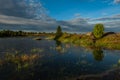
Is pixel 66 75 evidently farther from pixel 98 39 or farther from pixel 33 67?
pixel 98 39

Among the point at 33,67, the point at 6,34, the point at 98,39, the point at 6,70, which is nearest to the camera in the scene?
the point at 6,70

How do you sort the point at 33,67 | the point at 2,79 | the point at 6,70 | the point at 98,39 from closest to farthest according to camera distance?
the point at 2,79 → the point at 6,70 → the point at 33,67 → the point at 98,39

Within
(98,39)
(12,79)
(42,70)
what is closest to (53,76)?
(42,70)

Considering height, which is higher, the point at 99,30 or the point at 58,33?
the point at 99,30

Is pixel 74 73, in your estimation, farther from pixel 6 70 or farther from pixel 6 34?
pixel 6 34

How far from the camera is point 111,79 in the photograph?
2684 centimetres

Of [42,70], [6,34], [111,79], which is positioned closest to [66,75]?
[42,70]

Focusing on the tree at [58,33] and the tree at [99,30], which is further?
the tree at [58,33]

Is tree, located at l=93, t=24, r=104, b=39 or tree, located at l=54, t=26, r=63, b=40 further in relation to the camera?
tree, located at l=54, t=26, r=63, b=40

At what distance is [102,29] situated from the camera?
97.3 meters

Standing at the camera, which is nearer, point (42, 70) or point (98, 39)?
point (42, 70)

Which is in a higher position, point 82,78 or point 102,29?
point 102,29

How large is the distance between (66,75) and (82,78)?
3.35m

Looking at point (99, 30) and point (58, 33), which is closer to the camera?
point (99, 30)
